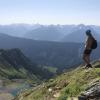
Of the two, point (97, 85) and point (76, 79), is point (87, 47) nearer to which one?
point (76, 79)

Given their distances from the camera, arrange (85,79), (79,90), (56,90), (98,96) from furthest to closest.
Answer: (56,90) < (85,79) < (79,90) < (98,96)

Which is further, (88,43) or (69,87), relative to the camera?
(88,43)

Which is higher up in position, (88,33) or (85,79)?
(88,33)

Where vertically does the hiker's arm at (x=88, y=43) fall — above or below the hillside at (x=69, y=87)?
above

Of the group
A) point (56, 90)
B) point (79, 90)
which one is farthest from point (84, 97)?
point (56, 90)

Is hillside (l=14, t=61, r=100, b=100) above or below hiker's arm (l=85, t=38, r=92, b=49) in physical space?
below

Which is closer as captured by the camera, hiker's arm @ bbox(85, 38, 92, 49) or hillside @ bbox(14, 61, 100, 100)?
hillside @ bbox(14, 61, 100, 100)

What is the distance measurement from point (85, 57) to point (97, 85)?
9037 millimetres

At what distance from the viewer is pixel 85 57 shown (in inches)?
1091

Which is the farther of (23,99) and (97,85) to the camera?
(23,99)

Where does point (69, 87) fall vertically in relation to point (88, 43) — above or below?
below

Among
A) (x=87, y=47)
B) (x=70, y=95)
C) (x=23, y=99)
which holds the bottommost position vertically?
(x=23, y=99)

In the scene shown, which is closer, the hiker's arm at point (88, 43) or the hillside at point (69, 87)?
the hillside at point (69, 87)

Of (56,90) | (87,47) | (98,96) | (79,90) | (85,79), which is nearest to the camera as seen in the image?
(98,96)
